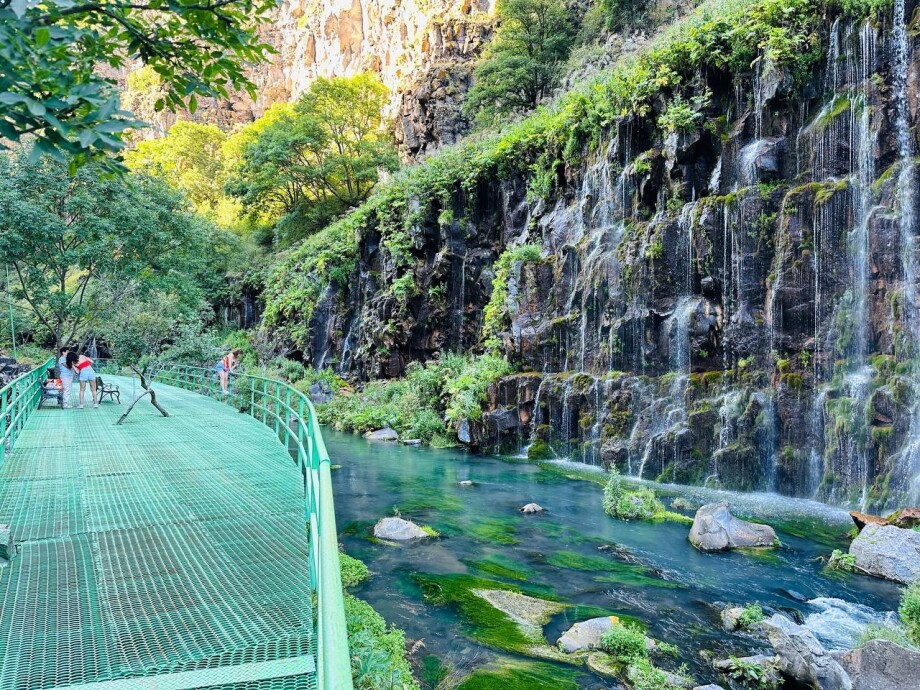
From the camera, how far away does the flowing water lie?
7109 mm

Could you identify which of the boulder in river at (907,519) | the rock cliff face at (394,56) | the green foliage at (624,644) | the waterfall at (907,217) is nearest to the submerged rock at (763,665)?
the green foliage at (624,644)

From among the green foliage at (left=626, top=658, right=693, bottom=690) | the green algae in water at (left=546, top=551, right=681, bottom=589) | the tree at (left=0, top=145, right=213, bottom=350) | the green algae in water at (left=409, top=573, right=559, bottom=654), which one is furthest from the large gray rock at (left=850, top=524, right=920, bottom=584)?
the tree at (left=0, top=145, right=213, bottom=350)

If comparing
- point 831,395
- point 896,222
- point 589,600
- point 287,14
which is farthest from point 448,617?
point 287,14

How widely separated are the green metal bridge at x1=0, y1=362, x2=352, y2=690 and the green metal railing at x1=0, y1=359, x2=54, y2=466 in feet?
0.42

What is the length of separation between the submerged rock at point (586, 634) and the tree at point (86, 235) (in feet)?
54.3

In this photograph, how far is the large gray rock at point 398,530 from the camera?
10.3 metres

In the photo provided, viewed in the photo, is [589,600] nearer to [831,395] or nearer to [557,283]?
[831,395]

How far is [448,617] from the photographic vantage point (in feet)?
24.4

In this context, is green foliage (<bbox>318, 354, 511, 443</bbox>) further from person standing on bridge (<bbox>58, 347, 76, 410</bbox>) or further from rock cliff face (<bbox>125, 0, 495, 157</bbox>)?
rock cliff face (<bbox>125, 0, 495, 157</bbox>)

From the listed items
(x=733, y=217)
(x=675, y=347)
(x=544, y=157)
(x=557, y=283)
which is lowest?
(x=675, y=347)

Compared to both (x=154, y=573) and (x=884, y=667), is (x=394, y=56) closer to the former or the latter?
(x=154, y=573)

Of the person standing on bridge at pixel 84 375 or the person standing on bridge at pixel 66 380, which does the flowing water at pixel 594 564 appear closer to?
the person standing on bridge at pixel 84 375

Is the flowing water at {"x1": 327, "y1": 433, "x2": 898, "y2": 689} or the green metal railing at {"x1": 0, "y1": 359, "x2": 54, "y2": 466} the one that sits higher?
the green metal railing at {"x1": 0, "y1": 359, "x2": 54, "y2": 466}

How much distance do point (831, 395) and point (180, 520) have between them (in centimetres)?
1337
